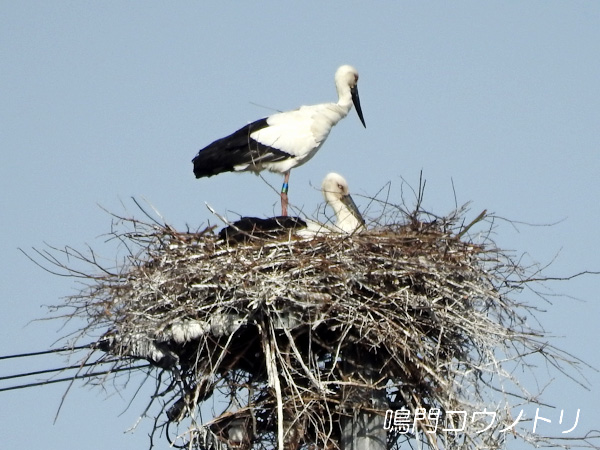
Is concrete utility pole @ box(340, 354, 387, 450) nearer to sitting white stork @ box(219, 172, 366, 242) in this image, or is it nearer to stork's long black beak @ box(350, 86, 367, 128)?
sitting white stork @ box(219, 172, 366, 242)

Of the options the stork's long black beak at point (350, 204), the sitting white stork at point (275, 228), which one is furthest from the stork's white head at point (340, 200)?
the sitting white stork at point (275, 228)

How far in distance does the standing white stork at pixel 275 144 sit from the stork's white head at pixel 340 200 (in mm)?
300

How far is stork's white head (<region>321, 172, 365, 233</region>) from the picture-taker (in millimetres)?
11172

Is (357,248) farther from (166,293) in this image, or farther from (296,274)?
(166,293)

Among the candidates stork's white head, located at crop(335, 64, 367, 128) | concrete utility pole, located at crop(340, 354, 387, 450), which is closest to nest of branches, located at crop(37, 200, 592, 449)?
concrete utility pole, located at crop(340, 354, 387, 450)

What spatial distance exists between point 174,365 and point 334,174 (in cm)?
335

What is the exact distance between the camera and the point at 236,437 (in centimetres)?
899

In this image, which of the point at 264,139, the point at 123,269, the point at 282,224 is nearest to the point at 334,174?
the point at 264,139

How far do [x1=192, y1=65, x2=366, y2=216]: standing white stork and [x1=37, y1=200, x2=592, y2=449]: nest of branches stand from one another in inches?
81.5

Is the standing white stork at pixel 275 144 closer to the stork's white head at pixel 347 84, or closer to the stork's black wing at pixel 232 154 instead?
the stork's black wing at pixel 232 154

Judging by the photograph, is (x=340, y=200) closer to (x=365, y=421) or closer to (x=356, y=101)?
(x=356, y=101)

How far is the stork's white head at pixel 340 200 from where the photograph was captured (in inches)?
440

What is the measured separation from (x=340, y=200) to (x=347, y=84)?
1.32 metres

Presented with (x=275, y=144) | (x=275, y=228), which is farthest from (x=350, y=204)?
(x=275, y=228)
